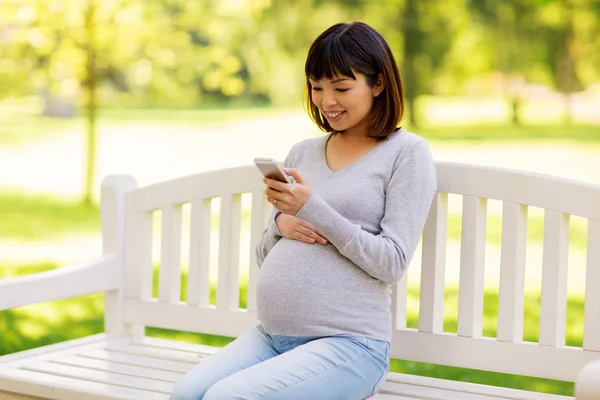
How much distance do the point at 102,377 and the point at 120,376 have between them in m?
0.06

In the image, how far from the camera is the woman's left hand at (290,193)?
247 centimetres

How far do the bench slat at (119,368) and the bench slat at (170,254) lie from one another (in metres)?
0.42

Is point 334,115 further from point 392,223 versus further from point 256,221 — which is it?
point 256,221

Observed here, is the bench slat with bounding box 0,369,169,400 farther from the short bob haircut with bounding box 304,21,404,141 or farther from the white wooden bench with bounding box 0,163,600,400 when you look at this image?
the short bob haircut with bounding box 304,21,404,141

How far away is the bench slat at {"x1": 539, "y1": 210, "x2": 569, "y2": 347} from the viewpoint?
280 centimetres

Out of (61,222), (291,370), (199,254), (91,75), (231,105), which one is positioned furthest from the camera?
(231,105)

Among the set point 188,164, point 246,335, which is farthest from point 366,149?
point 188,164

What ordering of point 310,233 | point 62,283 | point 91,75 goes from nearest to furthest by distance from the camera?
point 310,233
point 62,283
point 91,75

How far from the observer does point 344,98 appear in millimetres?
2664

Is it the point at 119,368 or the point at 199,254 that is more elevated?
the point at 199,254

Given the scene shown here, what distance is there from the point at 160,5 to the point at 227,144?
982 cm

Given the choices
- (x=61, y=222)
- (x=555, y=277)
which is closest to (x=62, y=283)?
(x=555, y=277)

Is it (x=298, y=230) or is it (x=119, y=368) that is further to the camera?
(x=119, y=368)

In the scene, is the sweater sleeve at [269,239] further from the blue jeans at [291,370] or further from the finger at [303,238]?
the blue jeans at [291,370]
